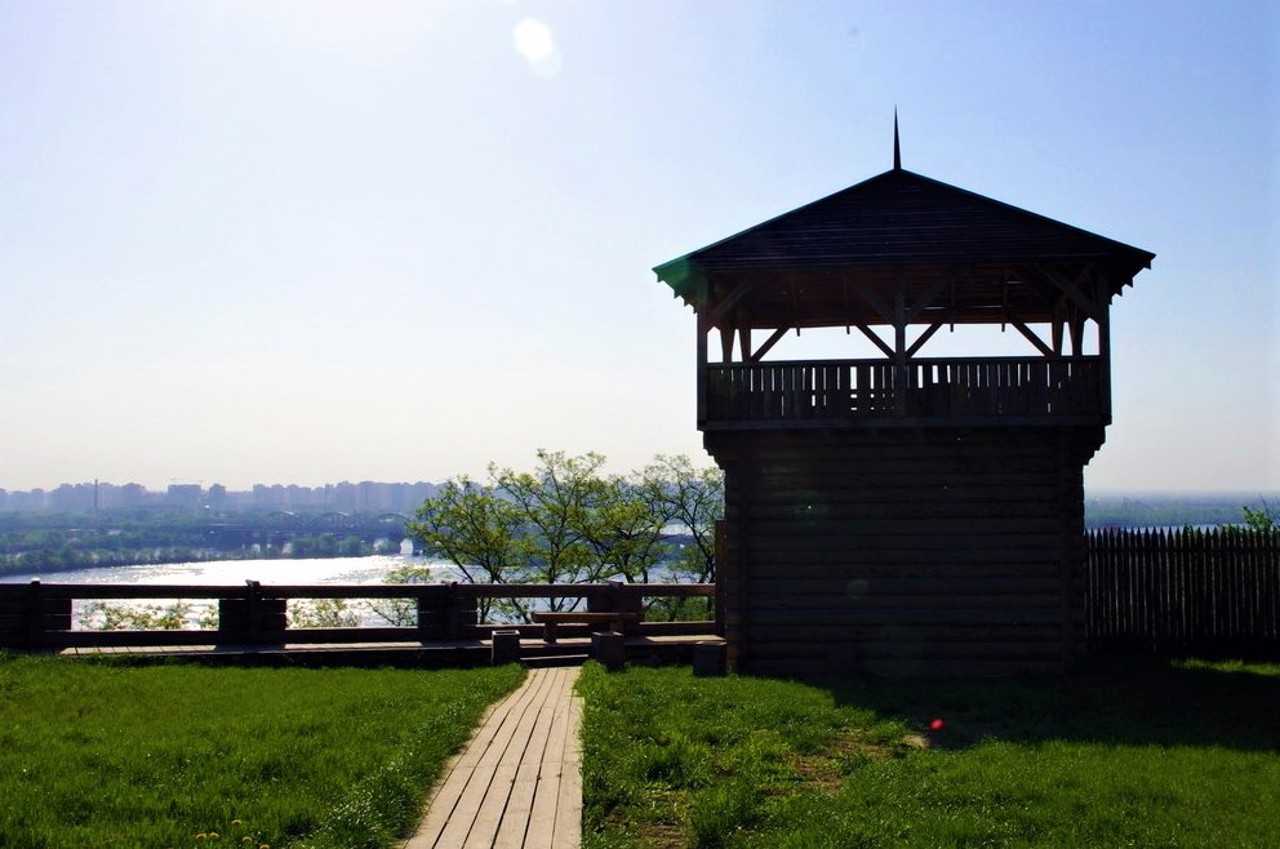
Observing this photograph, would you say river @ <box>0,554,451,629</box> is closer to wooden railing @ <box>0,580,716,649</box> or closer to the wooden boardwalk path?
wooden railing @ <box>0,580,716,649</box>

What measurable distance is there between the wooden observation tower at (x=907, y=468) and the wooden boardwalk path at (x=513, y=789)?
20.8 ft

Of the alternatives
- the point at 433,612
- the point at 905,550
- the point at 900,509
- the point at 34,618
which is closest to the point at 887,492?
the point at 900,509

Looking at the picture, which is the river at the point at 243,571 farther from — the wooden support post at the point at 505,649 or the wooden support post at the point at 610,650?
the wooden support post at the point at 610,650

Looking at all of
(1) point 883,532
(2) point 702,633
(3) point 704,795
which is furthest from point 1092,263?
(3) point 704,795

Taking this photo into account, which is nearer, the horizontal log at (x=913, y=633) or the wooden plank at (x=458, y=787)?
the wooden plank at (x=458, y=787)

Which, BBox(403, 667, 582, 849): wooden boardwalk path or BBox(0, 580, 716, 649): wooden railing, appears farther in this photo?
BBox(0, 580, 716, 649): wooden railing

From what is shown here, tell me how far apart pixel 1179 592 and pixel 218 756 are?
16.4 m

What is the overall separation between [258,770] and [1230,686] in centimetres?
1258

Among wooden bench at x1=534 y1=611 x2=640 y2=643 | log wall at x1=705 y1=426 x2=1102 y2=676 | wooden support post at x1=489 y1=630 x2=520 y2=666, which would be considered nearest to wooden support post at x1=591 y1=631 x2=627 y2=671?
wooden bench at x1=534 y1=611 x2=640 y2=643

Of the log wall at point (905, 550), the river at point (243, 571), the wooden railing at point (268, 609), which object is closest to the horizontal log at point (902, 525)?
the log wall at point (905, 550)

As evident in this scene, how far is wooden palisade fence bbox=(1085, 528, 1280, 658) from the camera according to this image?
19.1 metres

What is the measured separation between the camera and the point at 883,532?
17.0 meters

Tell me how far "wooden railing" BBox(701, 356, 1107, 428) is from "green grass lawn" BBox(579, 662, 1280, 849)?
400cm

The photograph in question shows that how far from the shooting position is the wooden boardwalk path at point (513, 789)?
22.5 ft
